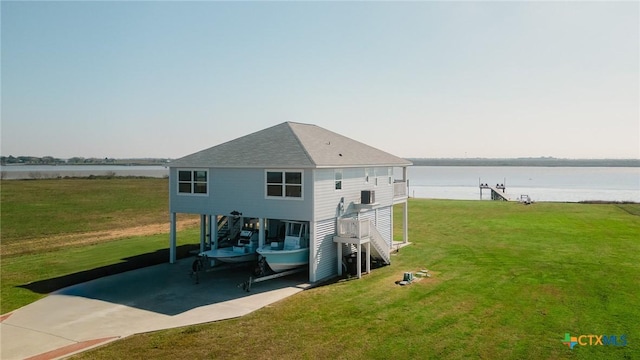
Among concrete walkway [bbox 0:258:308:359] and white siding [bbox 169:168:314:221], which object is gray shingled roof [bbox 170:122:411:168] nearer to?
white siding [bbox 169:168:314:221]

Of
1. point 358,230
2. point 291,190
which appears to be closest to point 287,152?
point 291,190

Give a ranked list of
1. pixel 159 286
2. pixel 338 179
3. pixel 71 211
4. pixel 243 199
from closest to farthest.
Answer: pixel 159 286 → pixel 243 199 → pixel 338 179 → pixel 71 211

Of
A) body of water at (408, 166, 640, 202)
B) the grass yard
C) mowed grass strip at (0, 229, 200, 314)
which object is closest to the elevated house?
mowed grass strip at (0, 229, 200, 314)

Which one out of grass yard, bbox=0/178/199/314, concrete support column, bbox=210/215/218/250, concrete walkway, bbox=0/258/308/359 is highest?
concrete support column, bbox=210/215/218/250

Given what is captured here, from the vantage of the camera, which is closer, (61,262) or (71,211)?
(61,262)

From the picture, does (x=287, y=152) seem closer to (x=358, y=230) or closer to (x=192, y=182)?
(x=358, y=230)

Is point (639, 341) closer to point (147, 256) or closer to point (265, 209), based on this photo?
point (265, 209)

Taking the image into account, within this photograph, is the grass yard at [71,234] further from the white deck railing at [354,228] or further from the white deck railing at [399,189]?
the white deck railing at [399,189]
